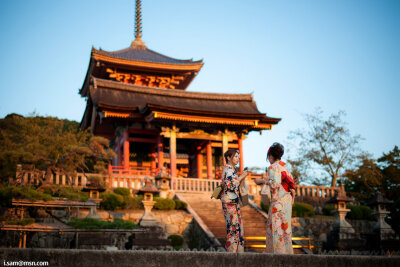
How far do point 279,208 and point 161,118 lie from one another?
16.0 meters

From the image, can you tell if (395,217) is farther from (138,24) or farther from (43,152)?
(138,24)

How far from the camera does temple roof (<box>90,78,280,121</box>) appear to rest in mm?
23925

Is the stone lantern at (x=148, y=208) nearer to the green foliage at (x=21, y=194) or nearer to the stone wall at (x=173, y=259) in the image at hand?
the green foliage at (x=21, y=194)

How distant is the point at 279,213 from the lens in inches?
239

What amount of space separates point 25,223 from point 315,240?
10.6 meters

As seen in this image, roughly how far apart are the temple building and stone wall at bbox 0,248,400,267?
52.9 feet

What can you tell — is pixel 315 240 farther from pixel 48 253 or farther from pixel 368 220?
pixel 48 253

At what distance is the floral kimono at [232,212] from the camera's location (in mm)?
6465

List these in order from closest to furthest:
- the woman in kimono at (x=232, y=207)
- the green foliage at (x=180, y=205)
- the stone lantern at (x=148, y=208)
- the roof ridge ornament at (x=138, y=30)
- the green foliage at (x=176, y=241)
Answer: the woman in kimono at (x=232, y=207)
the stone lantern at (x=148, y=208)
the green foliage at (x=176, y=241)
the green foliage at (x=180, y=205)
the roof ridge ornament at (x=138, y=30)

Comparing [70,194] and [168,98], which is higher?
[168,98]

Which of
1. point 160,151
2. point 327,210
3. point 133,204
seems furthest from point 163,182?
point 327,210

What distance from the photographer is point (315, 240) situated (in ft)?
53.7

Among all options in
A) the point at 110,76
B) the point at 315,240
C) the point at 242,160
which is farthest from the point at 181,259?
the point at 110,76

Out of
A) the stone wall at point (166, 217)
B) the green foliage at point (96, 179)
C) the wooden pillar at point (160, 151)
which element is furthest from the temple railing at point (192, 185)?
the stone wall at point (166, 217)
